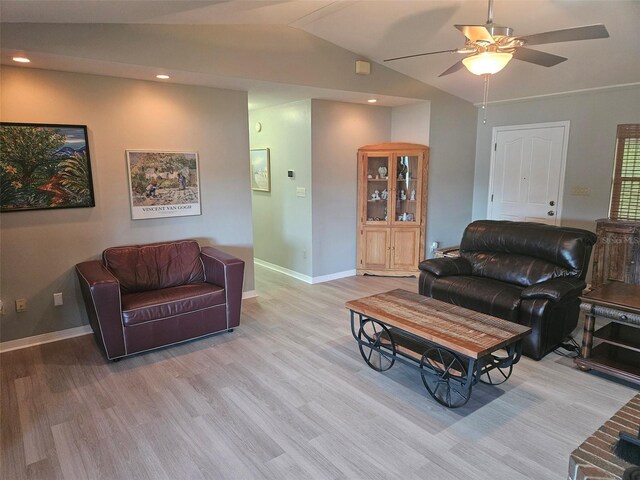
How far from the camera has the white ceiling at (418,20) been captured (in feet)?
9.29

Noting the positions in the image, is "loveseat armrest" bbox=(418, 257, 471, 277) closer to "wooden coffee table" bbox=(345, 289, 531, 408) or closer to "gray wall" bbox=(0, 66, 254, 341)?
"wooden coffee table" bbox=(345, 289, 531, 408)

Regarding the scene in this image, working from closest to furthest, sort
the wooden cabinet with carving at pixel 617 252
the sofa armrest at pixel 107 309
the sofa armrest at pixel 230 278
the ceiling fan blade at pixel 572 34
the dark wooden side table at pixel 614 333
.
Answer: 1. the ceiling fan blade at pixel 572 34
2. the dark wooden side table at pixel 614 333
3. the sofa armrest at pixel 107 309
4. the sofa armrest at pixel 230 278
5. the wooden cabinet with carving at pixel 617 252

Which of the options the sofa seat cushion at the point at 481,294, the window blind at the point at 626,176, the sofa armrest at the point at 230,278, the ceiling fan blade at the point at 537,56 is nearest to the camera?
the ceiling fan blade at the point at 537,56

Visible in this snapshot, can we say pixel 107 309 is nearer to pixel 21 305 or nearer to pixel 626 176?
pixel 21 305

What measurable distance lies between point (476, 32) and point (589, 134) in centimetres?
334

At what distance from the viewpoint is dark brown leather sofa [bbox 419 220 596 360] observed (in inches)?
126

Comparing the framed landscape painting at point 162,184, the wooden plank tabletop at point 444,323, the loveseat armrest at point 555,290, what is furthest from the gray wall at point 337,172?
the loveseat armrest at point 555,290

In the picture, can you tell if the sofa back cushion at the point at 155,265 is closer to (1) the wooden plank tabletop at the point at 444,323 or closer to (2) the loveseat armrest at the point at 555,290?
(1) the wooden plank tabletop at the point at 444,323

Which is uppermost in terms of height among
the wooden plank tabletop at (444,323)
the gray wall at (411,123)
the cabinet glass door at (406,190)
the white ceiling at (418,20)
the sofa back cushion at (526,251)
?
the white ceiling at (418,20)

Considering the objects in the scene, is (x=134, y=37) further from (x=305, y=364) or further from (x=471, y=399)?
(x=471, y=399)

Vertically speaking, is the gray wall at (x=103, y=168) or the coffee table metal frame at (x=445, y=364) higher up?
the gray wall at (x=103, y=168)

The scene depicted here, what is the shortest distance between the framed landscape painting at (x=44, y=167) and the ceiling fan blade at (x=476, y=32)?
3.16m

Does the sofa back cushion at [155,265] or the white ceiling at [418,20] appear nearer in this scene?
the white ceiling at [418,20]

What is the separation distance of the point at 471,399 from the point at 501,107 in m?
4.44
